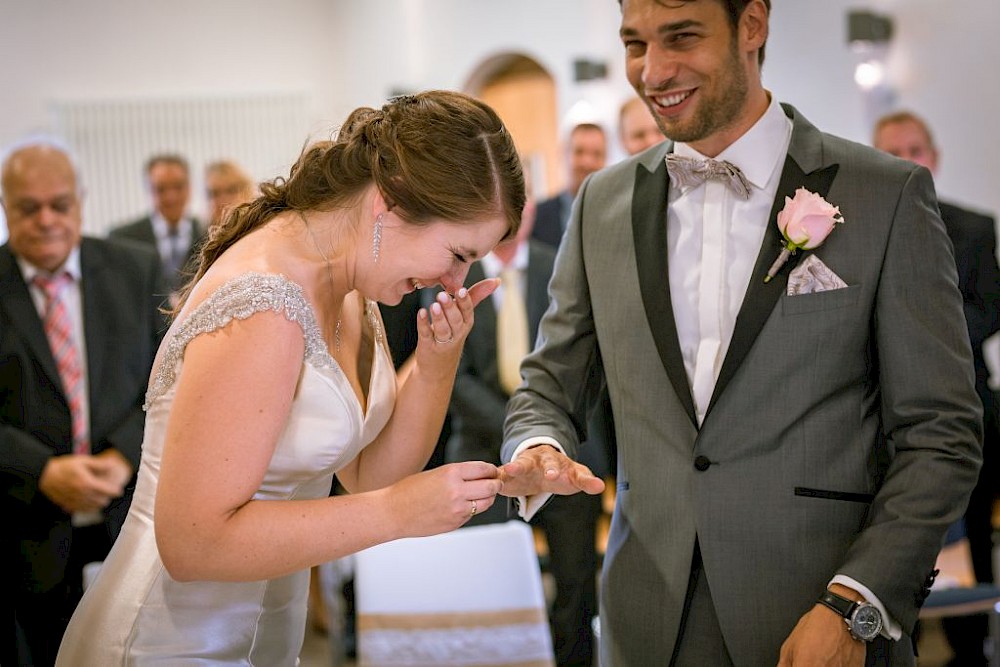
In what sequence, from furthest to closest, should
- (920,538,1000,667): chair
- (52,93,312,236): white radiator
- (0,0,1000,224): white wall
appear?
(52,93,312,236): white radiator → (0,0,1000,224): white wall → (920,538,1000,667): chair

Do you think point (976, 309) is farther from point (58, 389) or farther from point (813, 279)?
point (58, 389)

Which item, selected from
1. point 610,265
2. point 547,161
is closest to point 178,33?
point 547,161

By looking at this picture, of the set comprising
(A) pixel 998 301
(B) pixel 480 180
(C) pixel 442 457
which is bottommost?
(C) pixel 442 457

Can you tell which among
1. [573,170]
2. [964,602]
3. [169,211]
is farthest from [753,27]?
[169,211]

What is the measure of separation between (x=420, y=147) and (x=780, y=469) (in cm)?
86

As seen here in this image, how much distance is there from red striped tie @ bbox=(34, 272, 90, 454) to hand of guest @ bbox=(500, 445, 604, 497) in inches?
87.7

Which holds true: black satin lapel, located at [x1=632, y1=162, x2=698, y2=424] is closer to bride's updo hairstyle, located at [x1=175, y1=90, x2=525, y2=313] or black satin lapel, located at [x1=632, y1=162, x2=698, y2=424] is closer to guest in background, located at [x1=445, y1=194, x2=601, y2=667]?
bride's updo hairstyle, located at [x1=175, y1=90, x2=525, y2=313]

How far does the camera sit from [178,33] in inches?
450

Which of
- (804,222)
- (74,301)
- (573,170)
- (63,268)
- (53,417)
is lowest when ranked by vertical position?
(53,417)

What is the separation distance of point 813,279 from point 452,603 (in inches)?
53.7

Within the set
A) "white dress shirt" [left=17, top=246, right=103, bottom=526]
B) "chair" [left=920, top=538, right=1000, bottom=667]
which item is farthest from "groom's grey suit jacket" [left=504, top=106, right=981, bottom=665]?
"white dress shirt" [left=17, top=246, right=103, bottom=526]

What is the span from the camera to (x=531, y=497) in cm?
210

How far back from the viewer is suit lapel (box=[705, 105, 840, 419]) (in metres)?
2.08

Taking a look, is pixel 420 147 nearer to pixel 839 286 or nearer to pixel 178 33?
pixel 839 286
